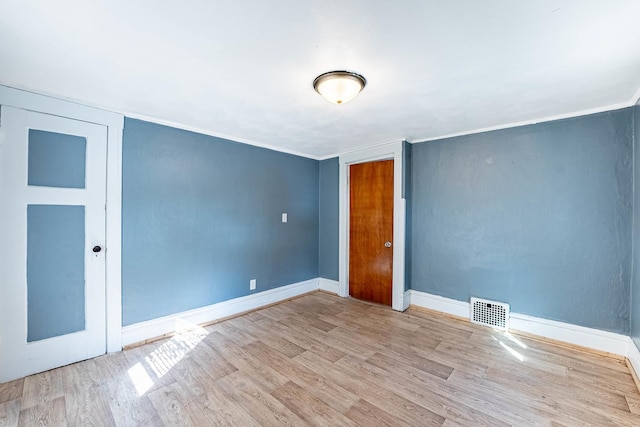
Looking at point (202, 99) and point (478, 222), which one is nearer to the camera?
point (202, 99)

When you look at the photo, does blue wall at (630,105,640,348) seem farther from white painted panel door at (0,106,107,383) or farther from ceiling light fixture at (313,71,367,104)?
white painted panel door at (0,106,107,383)

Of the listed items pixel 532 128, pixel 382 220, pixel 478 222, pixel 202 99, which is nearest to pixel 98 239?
pixel 202 99

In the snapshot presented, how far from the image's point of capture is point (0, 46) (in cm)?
157

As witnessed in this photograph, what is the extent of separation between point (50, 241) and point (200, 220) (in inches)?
49.1

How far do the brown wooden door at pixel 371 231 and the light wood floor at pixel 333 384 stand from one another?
1.00 meters

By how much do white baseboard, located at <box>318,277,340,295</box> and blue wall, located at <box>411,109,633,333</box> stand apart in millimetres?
1239

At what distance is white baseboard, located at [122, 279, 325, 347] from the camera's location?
264cm

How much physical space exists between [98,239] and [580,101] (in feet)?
14.9

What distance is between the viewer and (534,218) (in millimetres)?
2811

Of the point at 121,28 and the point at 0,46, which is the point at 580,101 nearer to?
the point at 121,28

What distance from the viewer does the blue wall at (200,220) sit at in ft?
8.73

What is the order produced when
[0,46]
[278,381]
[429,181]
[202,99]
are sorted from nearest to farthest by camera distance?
[0,46] → [278,381] → [202,99] → [429,181]

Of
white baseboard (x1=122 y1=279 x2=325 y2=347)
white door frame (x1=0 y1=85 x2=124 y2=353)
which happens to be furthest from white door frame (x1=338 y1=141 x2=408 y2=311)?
white door frame (x1=0 y1=85 x2=124 y2=353)

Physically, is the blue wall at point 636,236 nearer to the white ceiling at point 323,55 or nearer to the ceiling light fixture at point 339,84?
the white ceiling at point 323,55
